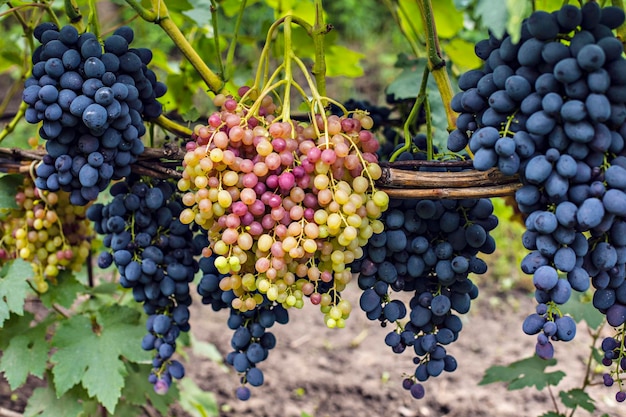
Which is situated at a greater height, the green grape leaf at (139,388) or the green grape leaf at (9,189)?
the green grape leaf at (9,189)

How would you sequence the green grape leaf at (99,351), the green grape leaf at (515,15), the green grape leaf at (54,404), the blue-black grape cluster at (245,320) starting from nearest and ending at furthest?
1. the green grape leaf at (515,15)
2. the blue-black grape cluster at (245,320)
3. the green grape leaf at (99,351)
4. the green grape leaf at (54,404)

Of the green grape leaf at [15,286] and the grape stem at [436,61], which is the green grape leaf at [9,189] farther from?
the grape stem at [436,61]

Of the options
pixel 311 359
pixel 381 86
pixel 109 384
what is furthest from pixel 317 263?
pixel 381 86

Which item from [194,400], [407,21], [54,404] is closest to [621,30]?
[407,21]

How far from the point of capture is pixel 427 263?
35.0 inches

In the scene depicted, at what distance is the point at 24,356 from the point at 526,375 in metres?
1.17

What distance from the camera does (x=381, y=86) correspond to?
5.15 meters

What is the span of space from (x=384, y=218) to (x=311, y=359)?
176cm

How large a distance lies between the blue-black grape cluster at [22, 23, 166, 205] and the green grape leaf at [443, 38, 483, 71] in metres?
1.00

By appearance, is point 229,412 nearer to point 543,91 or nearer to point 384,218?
point 384,218

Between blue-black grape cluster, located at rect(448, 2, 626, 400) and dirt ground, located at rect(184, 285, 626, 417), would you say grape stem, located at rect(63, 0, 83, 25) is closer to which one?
blue-black grape cluster, located at rect(448, 2, 626, 400)

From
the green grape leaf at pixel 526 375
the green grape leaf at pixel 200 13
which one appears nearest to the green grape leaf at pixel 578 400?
the green grape leaf at pixel 526 375

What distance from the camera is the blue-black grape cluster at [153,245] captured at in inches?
40.9

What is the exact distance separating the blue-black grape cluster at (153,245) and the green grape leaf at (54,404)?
1.60ft
